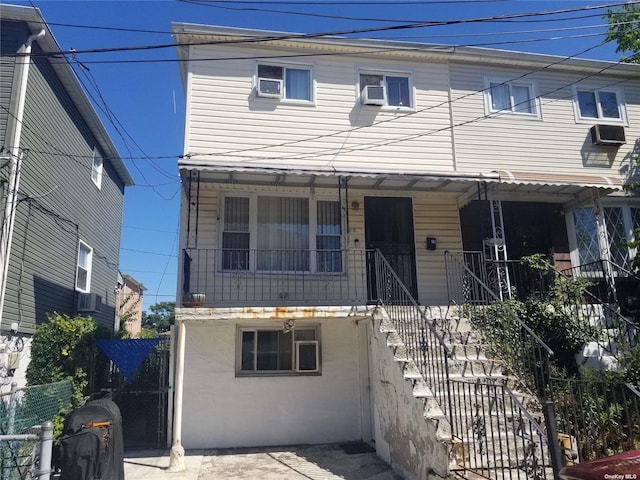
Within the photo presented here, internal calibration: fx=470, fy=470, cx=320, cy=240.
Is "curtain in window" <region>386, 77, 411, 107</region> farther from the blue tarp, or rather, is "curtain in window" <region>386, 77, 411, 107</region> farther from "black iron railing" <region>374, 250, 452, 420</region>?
the blue tarp

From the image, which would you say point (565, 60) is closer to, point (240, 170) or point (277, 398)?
point (240, 170)

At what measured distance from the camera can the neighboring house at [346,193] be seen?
28.9ft

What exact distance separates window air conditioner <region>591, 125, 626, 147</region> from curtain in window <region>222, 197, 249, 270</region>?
27.1 feet

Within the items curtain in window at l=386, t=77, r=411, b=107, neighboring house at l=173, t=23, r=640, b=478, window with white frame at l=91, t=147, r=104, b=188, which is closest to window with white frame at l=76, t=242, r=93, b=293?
window with white frame at l=91, t=147, r=104, b=188

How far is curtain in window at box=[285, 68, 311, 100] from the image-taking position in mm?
10117

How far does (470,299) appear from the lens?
29.3 feet

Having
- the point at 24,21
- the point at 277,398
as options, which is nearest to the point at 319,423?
the point at 277,398

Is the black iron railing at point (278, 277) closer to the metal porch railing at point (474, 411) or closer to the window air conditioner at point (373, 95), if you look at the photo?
the metal porch railing at point (474, 411)

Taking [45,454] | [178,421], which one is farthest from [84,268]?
[45,454]

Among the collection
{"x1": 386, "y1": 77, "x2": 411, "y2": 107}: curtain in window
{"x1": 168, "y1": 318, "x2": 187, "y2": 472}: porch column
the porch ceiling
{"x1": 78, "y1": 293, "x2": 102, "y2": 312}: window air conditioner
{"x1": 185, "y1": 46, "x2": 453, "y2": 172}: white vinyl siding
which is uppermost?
{"x1": 386, "y1": 77, "x2": 411, "y2": 107}: curtain in window

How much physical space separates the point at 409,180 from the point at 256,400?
5170 millimetres

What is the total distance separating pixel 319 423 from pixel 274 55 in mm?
7567

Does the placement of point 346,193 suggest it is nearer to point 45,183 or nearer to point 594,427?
point 594,427

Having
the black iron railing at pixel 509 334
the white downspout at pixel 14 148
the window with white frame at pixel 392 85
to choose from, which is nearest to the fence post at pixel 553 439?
the black iron railing at pixel 509 334
